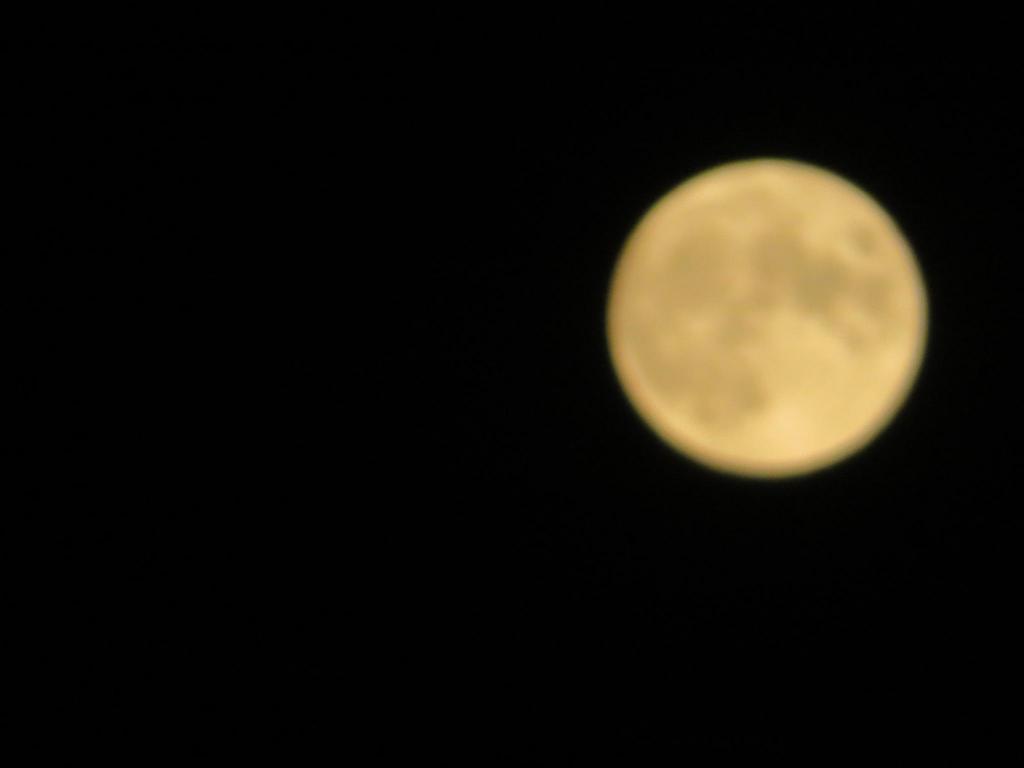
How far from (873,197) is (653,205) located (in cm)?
72

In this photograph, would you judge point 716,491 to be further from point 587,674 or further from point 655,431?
point 587,674

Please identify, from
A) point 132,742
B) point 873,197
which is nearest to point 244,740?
point 132,742

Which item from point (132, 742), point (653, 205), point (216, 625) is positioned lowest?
point (132, 742)

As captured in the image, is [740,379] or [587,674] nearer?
[740,379]

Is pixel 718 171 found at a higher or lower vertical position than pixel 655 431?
higher

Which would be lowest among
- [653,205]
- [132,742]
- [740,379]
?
[132,742]

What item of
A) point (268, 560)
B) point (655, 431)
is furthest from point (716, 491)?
point (268, 560)

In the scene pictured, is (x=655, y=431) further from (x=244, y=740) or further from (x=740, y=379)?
(x=244, y=740)

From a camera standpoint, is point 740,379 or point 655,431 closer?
point 740,379

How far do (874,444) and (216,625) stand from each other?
223 cm

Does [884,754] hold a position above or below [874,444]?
below

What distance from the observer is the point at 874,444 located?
666 cm

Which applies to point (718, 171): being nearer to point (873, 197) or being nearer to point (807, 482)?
point (873, 197)

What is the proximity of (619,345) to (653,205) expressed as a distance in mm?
470
